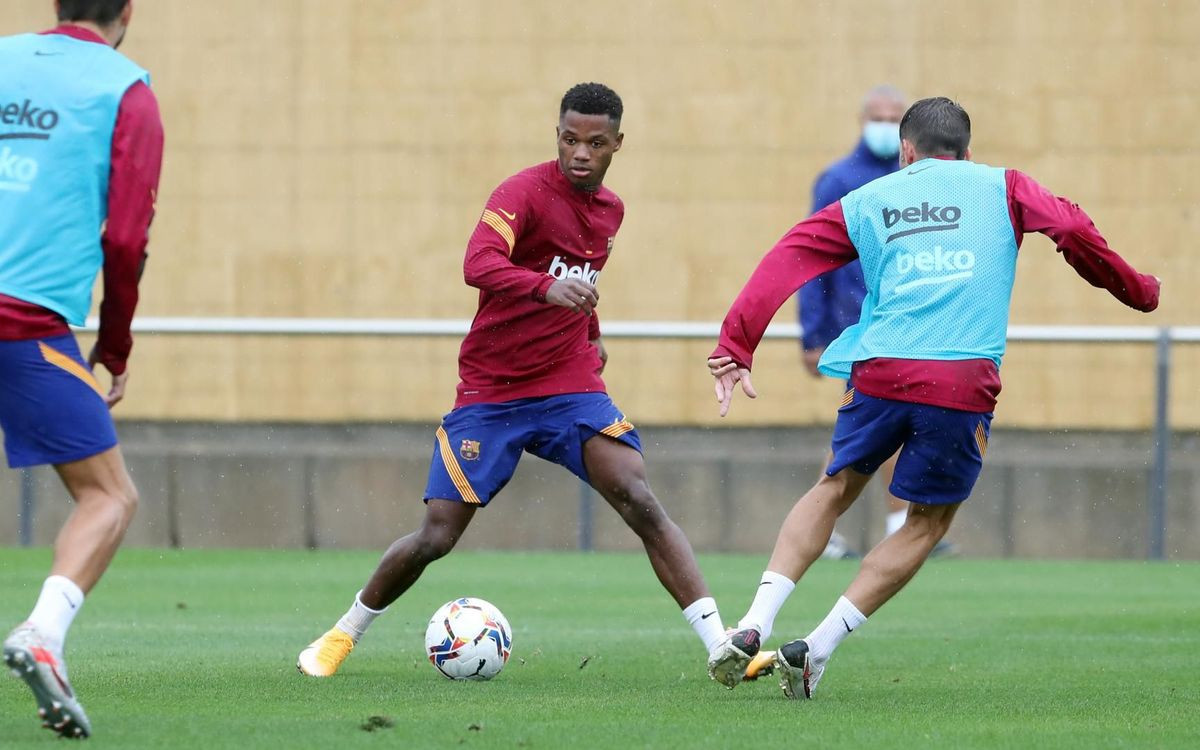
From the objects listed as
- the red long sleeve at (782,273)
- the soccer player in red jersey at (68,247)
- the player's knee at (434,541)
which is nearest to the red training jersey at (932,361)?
the red long sleeve at (782,273)

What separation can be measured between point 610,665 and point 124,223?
2.95m

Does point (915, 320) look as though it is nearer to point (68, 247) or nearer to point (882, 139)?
point (68, 247)

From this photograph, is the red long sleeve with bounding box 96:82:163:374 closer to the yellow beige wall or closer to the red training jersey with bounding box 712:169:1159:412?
the red training jersey with bounding box 712:169:1159:412

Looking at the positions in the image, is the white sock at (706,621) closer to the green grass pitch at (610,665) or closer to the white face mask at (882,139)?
the green grass pitch at (610,665)

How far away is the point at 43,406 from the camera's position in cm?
521

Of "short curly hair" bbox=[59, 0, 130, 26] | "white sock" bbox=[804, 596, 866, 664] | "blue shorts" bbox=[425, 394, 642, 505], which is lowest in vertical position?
"white sock" bbox=[804, 596, 866, 664]

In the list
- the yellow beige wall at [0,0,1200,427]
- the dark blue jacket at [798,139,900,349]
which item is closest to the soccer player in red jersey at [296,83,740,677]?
the dark blue jacket at [798,139,900,349]

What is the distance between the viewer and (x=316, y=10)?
15.1 metres

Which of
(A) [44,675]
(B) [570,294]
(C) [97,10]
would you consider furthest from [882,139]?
(A) [44,675]

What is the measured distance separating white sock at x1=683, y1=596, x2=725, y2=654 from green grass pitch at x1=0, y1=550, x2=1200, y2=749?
16 cm

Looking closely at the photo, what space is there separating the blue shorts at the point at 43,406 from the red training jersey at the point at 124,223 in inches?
1.9

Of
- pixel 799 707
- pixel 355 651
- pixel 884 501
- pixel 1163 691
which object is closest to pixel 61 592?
pixel 799 707

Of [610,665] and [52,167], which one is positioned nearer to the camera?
[52,167]

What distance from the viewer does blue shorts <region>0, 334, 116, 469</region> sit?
5207mm
